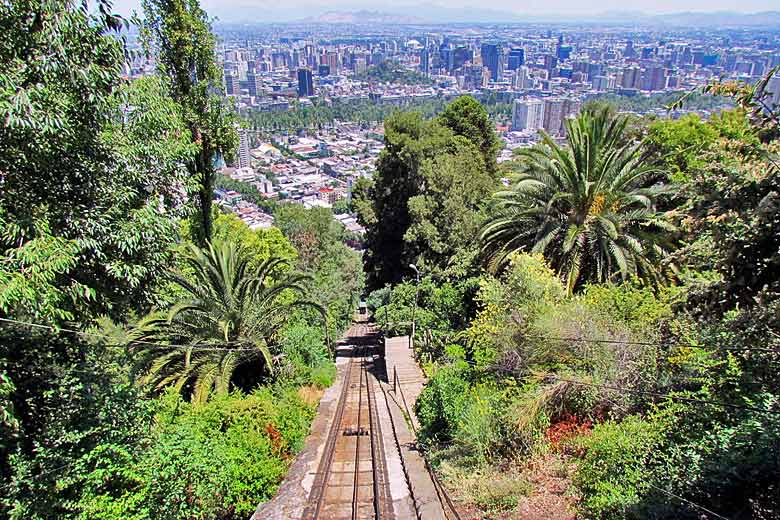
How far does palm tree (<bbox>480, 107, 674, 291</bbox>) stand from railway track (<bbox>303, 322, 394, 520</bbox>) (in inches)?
194

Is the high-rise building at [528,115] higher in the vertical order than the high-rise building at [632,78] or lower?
lower

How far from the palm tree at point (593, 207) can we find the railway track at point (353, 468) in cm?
493

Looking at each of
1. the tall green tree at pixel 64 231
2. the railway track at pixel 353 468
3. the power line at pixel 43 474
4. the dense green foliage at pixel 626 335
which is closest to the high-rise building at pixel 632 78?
the dense green foliage at pixel 626 335

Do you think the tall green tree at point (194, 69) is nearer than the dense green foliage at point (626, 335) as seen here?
No

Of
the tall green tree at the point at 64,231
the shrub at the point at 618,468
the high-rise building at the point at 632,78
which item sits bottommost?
the high-rise building at the point at 632,78

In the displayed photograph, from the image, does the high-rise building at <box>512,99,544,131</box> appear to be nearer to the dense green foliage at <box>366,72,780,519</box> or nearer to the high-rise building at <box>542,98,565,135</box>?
the high-rise building at <box>542,98,565,135</box>

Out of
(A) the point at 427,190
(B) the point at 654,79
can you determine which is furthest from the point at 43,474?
(B) the point at 654,79

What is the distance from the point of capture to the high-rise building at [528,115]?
166 m

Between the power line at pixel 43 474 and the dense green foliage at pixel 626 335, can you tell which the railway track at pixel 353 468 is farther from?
the power line at pixel 43 474

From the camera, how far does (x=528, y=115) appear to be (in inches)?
6590

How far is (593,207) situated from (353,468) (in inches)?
292

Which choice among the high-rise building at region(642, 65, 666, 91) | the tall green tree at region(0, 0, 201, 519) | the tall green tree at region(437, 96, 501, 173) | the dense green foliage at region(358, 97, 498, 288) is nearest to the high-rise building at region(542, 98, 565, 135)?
the high-rise building at region(642, 65, 666, 91)

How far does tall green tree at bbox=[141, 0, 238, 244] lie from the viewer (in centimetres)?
1134

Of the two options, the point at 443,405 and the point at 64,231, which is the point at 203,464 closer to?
the point at 64,231
